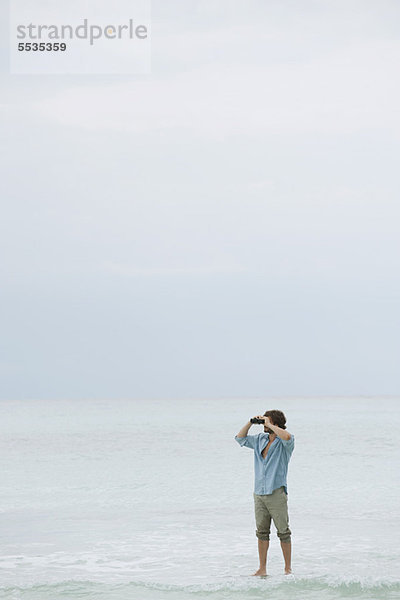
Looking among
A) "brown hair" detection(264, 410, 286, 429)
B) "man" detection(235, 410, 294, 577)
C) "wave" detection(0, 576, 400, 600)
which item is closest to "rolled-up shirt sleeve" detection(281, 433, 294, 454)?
"man" detection(235, 410, 294, 577)

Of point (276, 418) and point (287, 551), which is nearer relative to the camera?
point (276, 418)

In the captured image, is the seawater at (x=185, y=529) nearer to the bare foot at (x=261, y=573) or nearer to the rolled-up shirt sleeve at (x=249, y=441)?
the bare foot at (x=261, y=573)

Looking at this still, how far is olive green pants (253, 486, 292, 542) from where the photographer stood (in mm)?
6625

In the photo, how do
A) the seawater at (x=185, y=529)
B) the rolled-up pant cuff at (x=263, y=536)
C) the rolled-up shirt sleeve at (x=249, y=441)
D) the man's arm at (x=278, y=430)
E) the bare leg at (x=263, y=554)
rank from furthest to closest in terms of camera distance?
1. the seawater at (x=185, y=529)
2. the bare leg at (x=263, y=554)
3. the rolled-up pant cuff at (x=263, y=536)
4. the rolled-up shirt sleeve at (x=249, y=441)
5. the man's arm at (x=278, y=430)

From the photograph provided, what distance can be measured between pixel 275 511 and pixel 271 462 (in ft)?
1.19

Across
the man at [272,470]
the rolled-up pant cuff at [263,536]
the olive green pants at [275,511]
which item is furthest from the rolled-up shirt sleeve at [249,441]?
the rolled-up pant cuff at [263,536]

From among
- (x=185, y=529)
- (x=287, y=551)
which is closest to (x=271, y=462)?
(x=287, y=551)

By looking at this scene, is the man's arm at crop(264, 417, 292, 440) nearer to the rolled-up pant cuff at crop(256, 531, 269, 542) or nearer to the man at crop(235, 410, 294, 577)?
the man at crop(235, 410, 294, 577)

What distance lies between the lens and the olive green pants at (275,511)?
6.62 meters

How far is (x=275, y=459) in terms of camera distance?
6609 mm

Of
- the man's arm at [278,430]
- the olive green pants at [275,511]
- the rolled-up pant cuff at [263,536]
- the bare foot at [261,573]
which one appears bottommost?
the bare foot at [261,573]

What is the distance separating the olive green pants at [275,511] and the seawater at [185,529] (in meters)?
0.50

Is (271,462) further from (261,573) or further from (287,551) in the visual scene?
(261,573)

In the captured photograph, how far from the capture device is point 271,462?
6.62m
